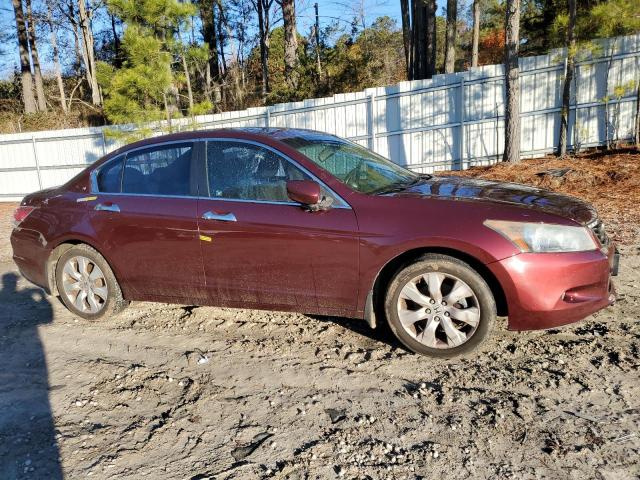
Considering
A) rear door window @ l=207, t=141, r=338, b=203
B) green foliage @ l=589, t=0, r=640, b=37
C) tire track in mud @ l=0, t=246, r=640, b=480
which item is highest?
green foliage @ l=589, t=0, r=640, b=37

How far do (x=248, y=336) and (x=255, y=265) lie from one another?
2.21 ft

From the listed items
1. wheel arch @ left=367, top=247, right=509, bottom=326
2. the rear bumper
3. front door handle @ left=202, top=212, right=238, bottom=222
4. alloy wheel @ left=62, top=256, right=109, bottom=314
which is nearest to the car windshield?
wheel arch @ left=367, top=247, right=509, bottom=326

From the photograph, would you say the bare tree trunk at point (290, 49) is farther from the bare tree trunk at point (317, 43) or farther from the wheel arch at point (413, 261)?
the wheel arch at point (413, 261)

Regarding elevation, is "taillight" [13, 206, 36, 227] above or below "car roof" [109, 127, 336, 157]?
below

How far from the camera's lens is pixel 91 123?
2441cm

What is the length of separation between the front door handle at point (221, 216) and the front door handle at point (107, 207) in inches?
37.9

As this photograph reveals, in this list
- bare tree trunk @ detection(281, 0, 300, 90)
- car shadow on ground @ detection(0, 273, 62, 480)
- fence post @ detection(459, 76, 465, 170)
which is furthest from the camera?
bare tree trunk @ detection(281, 0, 300, 90)

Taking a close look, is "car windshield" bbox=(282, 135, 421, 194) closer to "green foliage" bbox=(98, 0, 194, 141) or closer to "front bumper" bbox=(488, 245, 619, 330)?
"front bumper" bbox=(488, 245, 619, 330)

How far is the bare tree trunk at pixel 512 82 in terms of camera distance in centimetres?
1063

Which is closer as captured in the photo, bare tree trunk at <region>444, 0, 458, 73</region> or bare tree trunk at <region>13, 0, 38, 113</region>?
Answer: bare tree trunk at <region>444, 0, 458, 73</region>

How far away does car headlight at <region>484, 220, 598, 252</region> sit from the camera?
10.7 ft

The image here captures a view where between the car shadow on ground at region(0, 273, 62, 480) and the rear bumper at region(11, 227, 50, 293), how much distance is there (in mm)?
385

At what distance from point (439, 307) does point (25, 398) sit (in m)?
2.84

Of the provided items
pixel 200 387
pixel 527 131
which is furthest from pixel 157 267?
pixel 527 131
